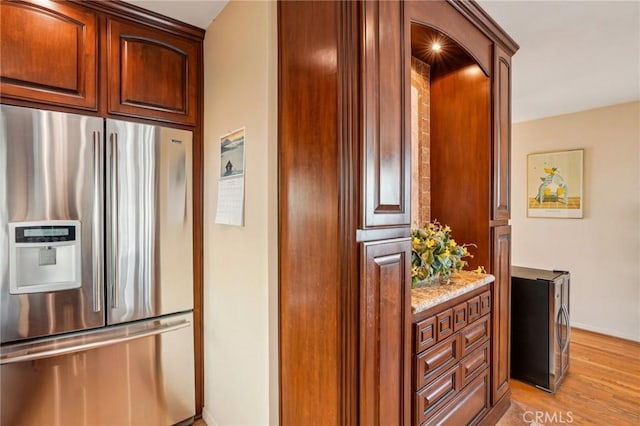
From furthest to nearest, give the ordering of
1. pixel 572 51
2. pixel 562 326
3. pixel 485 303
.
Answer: pixel 562 326, pixel 572 51, pixel 485 303

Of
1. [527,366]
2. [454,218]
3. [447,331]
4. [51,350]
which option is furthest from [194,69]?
[527,366]

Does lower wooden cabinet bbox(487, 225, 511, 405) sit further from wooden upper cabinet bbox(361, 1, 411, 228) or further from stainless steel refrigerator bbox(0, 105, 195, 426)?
stainless steel refrigerator bbox(0, 105, 195, 426)

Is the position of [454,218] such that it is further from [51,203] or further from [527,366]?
[51,203]

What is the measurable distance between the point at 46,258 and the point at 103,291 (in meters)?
0.32

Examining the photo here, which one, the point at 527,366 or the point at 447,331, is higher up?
the point at 447,331

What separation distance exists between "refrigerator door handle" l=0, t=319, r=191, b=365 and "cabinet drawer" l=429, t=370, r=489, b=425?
1.63m

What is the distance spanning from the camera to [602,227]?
3.73m

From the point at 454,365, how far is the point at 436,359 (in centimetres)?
23

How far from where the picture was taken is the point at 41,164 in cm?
162

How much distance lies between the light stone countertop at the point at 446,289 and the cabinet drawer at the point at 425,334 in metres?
0.07

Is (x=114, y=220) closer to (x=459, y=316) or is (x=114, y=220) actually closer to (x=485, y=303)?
(x=459, y=316)

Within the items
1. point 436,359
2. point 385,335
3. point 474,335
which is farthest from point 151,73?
point 474,335

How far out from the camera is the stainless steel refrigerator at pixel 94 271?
1.57m

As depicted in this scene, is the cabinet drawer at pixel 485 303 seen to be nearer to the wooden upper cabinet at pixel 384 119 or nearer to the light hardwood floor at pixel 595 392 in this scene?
the light hardwood floor at pixel 595 392
